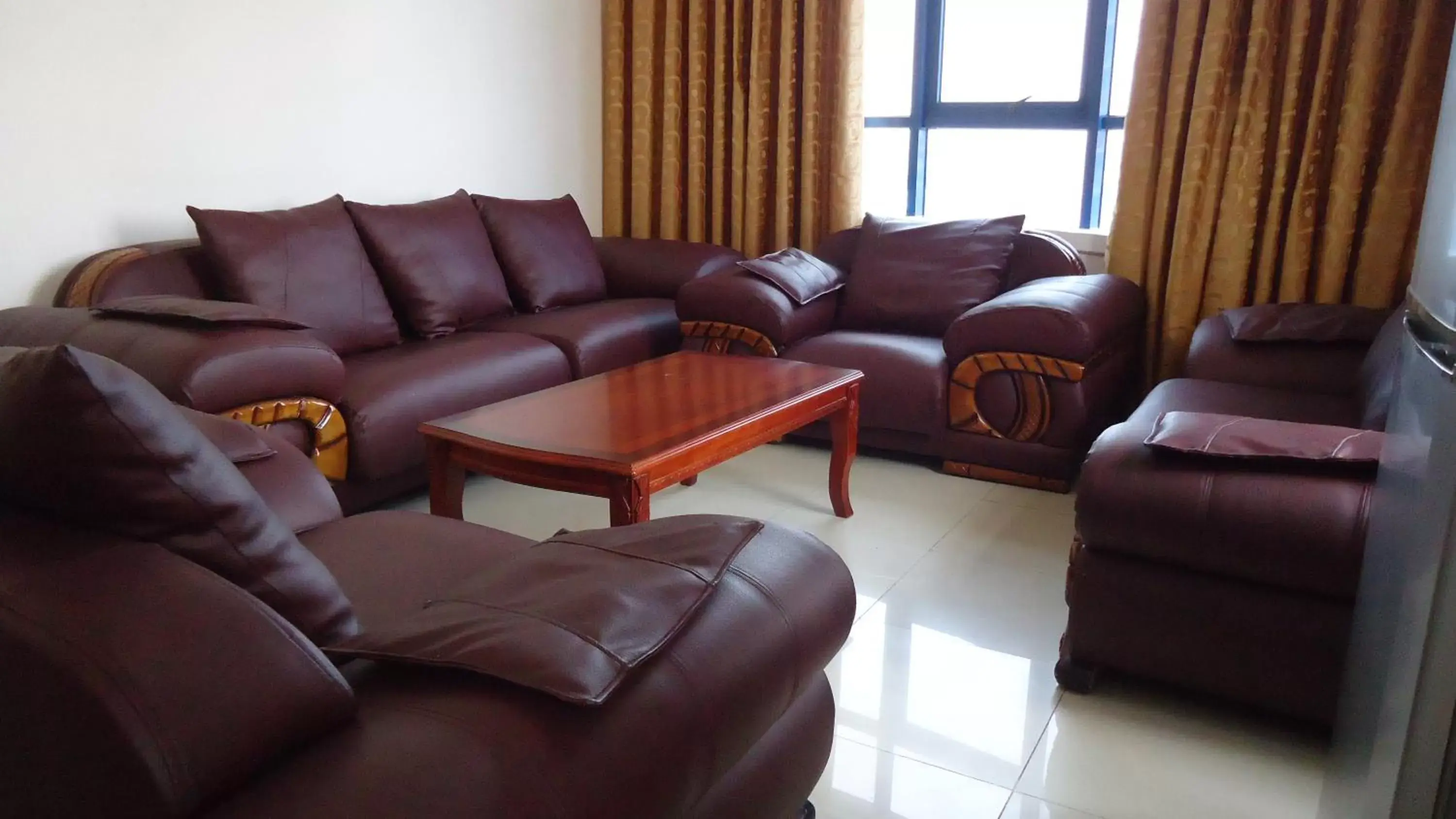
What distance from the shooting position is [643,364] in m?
3.28

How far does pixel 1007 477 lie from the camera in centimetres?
344

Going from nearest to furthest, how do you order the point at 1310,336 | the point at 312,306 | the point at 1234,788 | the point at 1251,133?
1. the point at 1234,788
2. the point at 1310,336
3. the point at 312,306
4. the point at 1251,133

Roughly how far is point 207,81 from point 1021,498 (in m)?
2.87

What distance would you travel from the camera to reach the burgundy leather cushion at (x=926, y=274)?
12.6ft

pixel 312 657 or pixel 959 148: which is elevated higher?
pixel 959 148

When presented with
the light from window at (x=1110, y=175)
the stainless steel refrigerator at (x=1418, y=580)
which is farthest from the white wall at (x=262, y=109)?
the stainless steel refrigerator at (x=1418, y=580)

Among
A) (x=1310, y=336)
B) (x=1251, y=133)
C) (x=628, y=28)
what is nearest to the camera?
(x=1310, y=336)

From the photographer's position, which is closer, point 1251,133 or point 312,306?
point 312,306

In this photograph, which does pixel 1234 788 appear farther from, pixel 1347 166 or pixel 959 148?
pixel 959 148

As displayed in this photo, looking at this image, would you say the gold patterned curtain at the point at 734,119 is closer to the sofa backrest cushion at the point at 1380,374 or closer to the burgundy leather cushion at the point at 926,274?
the burgundy leather cushion at the point at 926,274

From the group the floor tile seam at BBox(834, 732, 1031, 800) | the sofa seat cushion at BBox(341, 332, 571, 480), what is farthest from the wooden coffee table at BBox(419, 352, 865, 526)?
the floor tile seam at BBox(834, 732, 1031, 800)

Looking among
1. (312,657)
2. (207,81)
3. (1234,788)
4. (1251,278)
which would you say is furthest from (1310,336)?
(207,81)

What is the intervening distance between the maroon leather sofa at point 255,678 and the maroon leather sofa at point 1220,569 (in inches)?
37.1

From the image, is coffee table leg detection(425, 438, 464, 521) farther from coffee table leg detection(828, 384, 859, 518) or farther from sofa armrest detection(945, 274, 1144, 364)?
sofa armrest detection(945, 274, 1144, 364)
